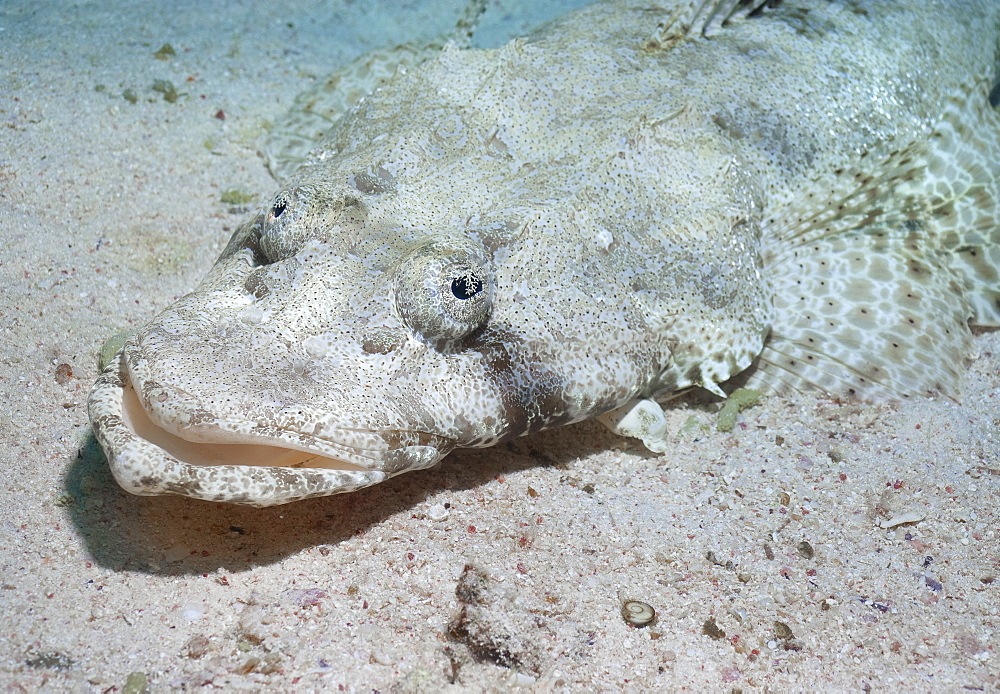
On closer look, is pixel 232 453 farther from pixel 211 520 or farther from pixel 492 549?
pixel 492 549

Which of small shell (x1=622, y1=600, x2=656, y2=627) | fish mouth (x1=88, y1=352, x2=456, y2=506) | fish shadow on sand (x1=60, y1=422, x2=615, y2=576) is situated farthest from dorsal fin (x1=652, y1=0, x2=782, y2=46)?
small shell (x1=622, y1=600, x2=656, y2=627)

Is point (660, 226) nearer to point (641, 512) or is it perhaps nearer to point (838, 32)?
point (641, 512)

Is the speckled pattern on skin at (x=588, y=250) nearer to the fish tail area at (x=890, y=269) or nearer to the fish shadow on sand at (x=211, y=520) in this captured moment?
the fish tail area at (x=890, y=269)

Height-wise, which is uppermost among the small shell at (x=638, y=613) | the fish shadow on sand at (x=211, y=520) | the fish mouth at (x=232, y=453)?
the fish mouth at (x=232, y=453)

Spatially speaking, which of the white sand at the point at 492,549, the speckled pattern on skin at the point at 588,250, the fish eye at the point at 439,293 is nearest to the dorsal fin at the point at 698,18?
the speckled pattern on skin at the point at 588,250

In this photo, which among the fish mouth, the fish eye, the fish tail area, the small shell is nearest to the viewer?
the fish mouth

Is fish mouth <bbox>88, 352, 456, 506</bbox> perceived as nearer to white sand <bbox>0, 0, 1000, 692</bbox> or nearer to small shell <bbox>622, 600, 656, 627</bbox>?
white sand <bbox>0, 0, 1000, 692</bbox>

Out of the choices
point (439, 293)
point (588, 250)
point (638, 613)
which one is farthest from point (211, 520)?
point (588, 250)
